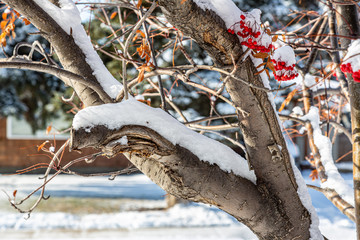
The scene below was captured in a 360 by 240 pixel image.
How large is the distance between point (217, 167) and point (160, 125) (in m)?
0.36

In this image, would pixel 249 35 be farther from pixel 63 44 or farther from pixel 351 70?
pixel 63 44

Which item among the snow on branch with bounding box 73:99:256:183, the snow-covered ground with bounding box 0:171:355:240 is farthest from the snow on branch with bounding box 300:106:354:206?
the snow-covered ground with bounding box 0:171:355:240

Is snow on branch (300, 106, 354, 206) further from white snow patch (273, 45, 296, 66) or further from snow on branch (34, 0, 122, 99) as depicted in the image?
snow on branch (34, 0, 122, 99)

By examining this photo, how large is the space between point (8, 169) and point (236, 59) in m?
13.5

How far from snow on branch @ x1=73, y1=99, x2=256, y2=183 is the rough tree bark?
0.03 m

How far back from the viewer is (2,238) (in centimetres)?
508

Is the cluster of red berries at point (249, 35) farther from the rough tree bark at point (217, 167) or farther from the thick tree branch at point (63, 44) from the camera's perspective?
the thick tree branch at point (63, 44)

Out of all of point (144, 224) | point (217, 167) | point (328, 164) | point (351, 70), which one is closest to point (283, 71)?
point (351, 70)

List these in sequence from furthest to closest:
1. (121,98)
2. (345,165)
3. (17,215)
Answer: (345,165) → (17,215) → (121,98)

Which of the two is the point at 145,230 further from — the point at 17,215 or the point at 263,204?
the point at 263,204

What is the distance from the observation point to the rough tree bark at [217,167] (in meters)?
1.36

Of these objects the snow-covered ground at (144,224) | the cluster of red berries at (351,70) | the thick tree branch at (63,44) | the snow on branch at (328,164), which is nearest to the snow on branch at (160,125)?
the thick tree branch at (63,44)

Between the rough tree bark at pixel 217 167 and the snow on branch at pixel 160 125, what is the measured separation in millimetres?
31

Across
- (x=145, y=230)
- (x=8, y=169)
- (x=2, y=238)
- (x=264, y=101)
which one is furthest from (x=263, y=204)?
(x=8, y=169)
